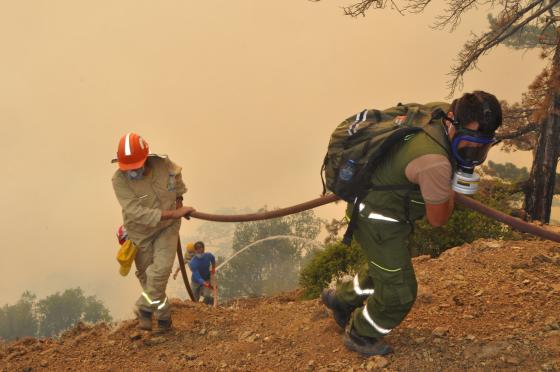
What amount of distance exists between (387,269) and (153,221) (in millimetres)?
2321

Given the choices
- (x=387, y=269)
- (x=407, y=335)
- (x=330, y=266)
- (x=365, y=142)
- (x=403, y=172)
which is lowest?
(x=330, y=266)

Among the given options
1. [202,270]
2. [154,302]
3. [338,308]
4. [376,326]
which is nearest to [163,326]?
[154,302]

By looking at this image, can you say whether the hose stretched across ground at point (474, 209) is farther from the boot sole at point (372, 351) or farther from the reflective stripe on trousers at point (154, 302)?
the boot sole at point (372, 351)

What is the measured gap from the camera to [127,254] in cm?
487

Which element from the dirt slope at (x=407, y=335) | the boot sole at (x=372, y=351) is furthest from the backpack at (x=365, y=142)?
the dirt slope at (x=407, y=335)

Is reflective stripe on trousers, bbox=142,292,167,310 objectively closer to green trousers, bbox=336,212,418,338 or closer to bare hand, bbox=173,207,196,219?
bare hand, bbox=173,207,196,219

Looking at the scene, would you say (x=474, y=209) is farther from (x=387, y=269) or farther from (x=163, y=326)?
(x=163, y=326)

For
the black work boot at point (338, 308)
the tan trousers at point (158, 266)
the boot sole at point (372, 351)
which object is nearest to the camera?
the boot sole at point (372, 351)

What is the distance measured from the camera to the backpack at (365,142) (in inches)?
120

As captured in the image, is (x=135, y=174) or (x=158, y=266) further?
(x=158, y=266)

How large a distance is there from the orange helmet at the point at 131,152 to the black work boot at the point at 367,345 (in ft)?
7.95

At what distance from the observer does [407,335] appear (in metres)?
3.92

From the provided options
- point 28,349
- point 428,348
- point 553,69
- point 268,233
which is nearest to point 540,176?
point 553,69

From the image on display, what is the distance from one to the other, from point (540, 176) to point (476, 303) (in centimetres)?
751
